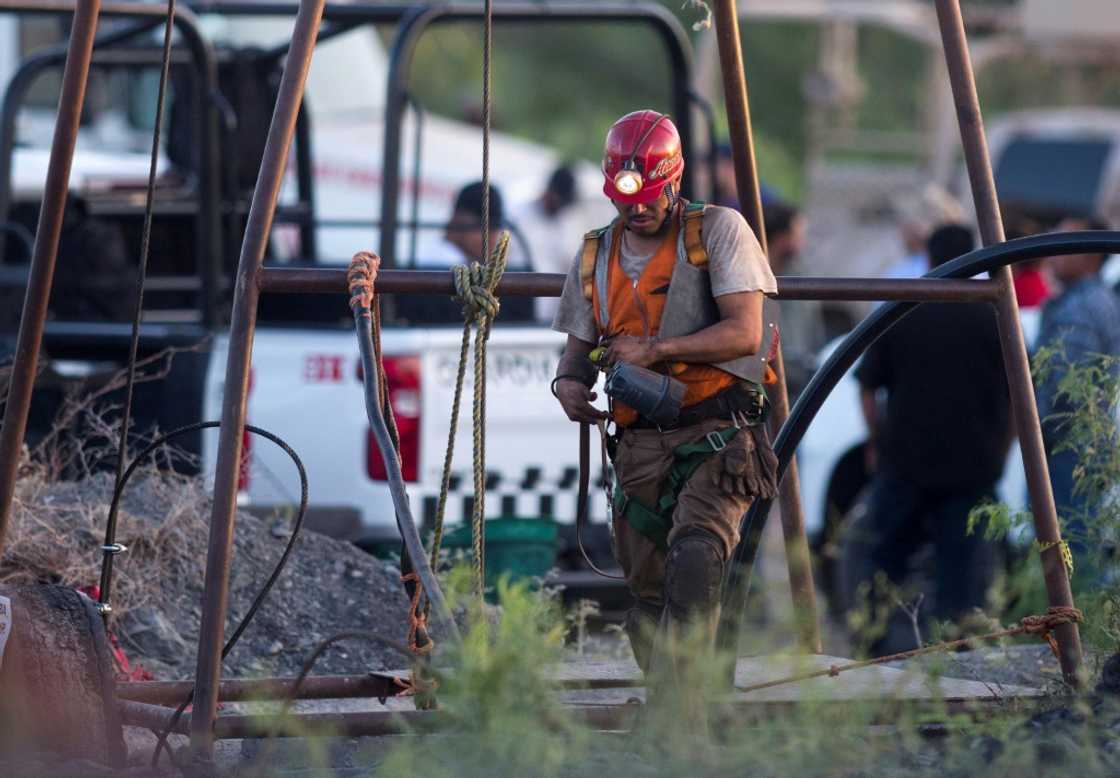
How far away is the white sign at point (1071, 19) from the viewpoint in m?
17.5

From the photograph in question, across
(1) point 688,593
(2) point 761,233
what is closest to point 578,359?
(1) point 688,593

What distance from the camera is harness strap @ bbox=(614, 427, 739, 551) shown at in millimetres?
4523

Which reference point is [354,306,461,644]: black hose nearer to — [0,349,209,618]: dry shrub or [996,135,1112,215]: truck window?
[0,349,209,618]: dry shrub

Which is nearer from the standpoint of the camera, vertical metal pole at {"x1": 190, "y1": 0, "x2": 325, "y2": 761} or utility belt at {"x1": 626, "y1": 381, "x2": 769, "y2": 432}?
vertical metal pole at {"x1": 190, "y1": 0, "x2": 325, "y2": 761}

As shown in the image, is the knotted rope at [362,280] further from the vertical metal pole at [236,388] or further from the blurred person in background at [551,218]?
the blurred person in background at [551,218]

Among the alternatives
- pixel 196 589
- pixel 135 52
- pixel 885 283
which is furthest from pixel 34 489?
pixel 135 52

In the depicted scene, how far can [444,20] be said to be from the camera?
774 cm

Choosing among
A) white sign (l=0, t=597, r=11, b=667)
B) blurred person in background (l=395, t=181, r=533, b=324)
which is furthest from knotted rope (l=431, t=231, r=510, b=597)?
blurred person in background (l=395, t=181, r=533, b=324)

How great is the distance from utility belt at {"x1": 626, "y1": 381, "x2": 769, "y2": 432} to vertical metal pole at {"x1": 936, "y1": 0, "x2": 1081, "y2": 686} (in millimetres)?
720

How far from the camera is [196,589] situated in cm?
602

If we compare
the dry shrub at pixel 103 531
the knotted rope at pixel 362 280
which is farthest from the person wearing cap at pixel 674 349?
the dry shrub at pixel 103 531

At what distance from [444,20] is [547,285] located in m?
3.48

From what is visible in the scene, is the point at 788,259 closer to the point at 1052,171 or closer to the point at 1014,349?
the point at 1014,349

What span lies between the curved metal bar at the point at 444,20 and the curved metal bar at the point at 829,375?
7.85 ft
